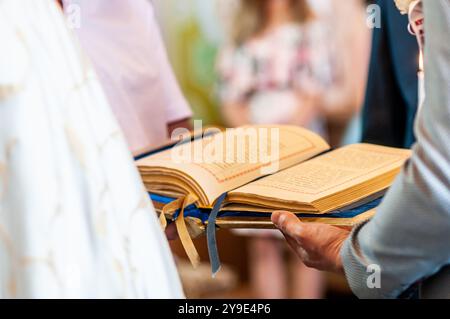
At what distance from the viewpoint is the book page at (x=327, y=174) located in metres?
1.08

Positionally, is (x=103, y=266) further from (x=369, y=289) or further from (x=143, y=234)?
(x=369, y=289)

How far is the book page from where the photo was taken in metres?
1.08

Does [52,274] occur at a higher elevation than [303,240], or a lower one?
higher

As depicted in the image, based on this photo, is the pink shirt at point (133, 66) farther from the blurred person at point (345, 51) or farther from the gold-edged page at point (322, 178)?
the blurred person at point (345, 51)

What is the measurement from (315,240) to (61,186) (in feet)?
1.29

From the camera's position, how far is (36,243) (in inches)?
26.7

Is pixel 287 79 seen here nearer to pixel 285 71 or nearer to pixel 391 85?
pixel 285 71

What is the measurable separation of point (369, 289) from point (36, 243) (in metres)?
0.37

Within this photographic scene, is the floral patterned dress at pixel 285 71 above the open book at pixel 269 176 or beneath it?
beneath

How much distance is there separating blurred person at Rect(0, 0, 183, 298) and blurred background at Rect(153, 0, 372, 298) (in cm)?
234

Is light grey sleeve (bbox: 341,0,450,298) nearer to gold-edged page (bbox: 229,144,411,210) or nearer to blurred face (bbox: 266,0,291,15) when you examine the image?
A: gold-edged page (bbox: 229,144,411,210)

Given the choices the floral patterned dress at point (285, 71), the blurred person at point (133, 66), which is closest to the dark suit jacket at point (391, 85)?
the blurred person at point (133, 66)

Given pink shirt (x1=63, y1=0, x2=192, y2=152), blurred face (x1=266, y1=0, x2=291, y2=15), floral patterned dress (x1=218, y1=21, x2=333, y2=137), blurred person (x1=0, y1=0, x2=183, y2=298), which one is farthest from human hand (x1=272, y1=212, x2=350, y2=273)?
blurred face (x1=266, y1=0, x2=291, y2=15)
